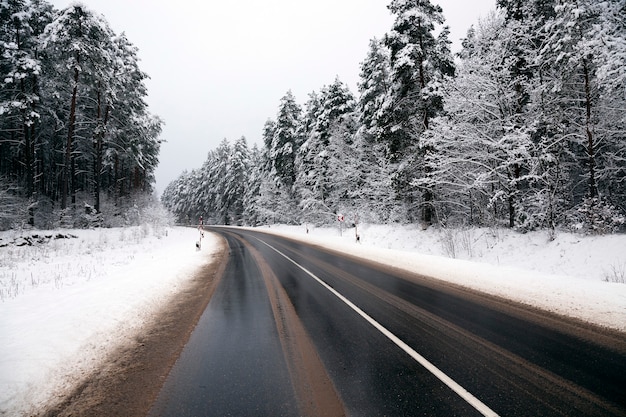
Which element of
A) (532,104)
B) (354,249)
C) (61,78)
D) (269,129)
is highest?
(269,129)

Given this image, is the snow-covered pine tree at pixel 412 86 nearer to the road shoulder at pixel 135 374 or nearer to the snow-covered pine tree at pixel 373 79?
the snow-covered pine tree at pixel 373 79

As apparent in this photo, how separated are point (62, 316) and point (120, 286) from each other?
2.20 m

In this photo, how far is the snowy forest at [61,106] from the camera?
18.6 meters

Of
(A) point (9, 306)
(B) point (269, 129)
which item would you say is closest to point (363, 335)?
(A) point (9, 306)

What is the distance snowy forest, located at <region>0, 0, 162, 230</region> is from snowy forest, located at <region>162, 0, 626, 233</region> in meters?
19.6

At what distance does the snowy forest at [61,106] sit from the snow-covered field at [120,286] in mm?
6834

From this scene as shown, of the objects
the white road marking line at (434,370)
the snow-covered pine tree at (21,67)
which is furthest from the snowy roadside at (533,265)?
the snow-covered pine tree at (21,67)

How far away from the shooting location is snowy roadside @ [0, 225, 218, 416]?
319 cm

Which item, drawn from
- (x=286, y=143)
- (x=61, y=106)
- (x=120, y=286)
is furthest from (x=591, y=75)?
(x=61, y=106)

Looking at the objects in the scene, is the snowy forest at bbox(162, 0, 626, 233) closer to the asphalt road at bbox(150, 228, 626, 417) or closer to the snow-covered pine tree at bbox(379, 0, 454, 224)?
the snow-covered pine tree at bbox(379, 0, 454, 224)

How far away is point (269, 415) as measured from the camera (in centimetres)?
267

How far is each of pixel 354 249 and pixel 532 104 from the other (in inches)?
422

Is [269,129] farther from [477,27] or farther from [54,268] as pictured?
[54,268]

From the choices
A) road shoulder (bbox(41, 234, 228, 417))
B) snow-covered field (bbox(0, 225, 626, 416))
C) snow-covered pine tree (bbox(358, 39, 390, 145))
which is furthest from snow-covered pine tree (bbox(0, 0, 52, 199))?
snow-covered pine tree (bbox(358, 39, 390, 145))
